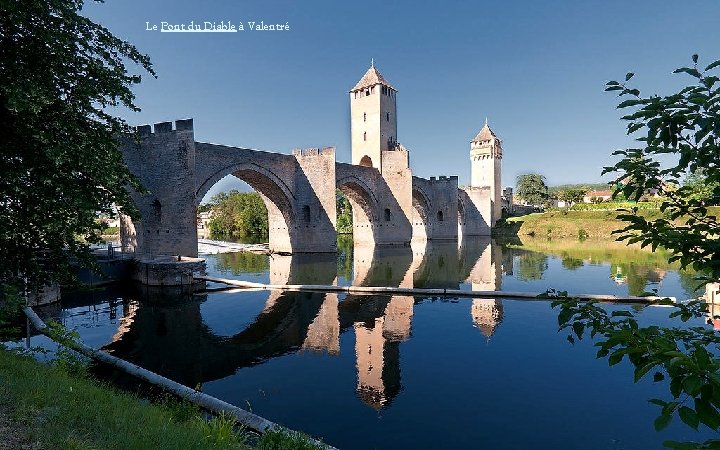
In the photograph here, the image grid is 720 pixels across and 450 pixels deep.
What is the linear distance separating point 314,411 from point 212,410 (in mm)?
1845

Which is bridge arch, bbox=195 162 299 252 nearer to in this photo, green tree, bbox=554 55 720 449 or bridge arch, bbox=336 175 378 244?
bridge arch, bbox=336 175 378 244

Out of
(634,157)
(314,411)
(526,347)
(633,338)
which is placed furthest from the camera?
(526,347)

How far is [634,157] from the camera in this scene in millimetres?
3133

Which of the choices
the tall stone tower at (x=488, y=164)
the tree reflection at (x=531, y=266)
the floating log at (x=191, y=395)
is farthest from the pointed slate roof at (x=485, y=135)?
the floating log at (x=191, y=395)

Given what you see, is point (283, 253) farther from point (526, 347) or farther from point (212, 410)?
point (212, 410)

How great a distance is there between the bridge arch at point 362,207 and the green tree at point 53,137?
33.9m

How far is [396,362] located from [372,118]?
40.2m

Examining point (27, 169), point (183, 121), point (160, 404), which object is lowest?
point (160, 404)

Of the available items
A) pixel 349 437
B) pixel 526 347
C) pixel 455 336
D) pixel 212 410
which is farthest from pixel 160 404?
pixel 526 347

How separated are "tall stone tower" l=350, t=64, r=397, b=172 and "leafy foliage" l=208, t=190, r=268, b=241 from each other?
26039 mm

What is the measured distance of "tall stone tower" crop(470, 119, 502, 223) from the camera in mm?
67562

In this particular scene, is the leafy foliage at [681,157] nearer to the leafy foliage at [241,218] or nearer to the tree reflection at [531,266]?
the tree reflection at [531,266]

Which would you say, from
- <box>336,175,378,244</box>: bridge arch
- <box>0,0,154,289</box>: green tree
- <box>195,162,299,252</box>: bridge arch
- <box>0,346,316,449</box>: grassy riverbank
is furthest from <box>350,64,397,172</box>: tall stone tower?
<box>0,346,316,449</box>: grassy riverbank

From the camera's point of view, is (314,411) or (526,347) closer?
(314,411)
